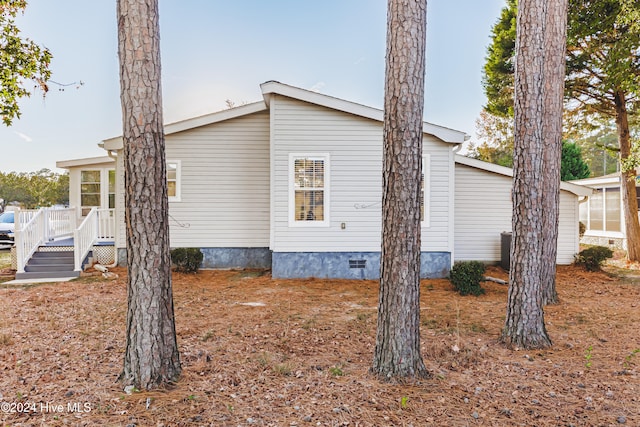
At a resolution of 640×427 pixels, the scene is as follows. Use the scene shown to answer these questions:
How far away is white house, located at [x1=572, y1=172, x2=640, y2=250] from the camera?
42.6 feet

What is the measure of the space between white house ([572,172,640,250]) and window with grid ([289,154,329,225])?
10.8 m

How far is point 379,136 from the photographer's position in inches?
320

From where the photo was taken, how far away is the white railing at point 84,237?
326 inches

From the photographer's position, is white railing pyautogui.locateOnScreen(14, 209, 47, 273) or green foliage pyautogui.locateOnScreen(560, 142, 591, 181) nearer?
white railing pyautogui.locateOnScreen(14, 209, 47, 273)

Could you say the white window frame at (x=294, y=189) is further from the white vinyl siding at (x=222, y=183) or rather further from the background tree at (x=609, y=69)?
the background tree at (x=609, y=69)

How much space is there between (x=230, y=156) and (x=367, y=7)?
22.1ft

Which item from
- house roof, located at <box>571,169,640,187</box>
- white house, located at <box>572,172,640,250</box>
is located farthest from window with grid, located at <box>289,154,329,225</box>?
house roof, located at <box>571,169,640,187</box>

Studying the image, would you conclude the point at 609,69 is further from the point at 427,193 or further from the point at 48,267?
the point at 48,267

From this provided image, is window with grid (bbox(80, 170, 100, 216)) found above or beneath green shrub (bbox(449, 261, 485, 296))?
above

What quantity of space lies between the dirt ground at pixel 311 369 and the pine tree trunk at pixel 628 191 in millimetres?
5941

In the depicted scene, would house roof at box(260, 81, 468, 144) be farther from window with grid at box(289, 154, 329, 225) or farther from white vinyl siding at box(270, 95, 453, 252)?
window with grid at box(289, 154, 329, 225)

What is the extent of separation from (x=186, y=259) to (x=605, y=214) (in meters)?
15.5

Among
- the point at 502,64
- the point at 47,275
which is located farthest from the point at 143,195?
the point at 502,64

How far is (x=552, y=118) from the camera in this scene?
5566 mm
